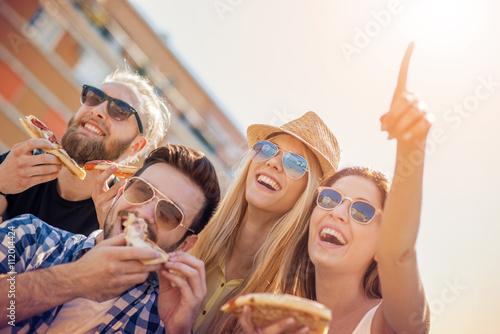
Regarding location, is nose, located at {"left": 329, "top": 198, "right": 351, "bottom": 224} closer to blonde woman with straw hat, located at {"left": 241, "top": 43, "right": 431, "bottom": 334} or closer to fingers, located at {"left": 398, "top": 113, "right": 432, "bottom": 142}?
blonde woman with straw hat, located at {"left": 241, "top": 43, "right": 431, "bottom": 334}

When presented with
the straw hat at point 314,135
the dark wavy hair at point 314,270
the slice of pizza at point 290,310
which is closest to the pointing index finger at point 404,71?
the slice of pizza at point 290,310

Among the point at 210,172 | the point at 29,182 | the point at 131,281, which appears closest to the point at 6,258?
the point at 131,281

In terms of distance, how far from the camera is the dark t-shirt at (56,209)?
14.1ft

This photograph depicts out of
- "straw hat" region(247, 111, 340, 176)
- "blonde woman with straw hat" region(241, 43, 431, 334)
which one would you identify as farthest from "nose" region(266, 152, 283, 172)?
"blonde woman with straw hat" region(241, 43, 431, 334)

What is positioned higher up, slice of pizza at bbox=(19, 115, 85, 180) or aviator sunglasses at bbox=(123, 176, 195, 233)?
slice of pizza at bbox=(19, 115, 85, 180)

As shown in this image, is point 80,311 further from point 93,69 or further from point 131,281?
point 93,69

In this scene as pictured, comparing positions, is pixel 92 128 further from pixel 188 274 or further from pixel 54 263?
pixel 188 274

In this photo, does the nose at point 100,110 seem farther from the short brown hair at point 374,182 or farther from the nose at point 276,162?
the short brown hair at point 374,182

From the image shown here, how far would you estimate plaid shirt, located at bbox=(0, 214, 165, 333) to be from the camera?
2578mm

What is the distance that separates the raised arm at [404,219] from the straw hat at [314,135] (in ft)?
6.80

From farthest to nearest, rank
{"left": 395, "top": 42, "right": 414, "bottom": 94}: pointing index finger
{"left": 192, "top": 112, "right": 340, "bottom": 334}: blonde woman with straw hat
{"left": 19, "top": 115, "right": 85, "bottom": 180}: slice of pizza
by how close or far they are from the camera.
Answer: {"left": 19, "top": 115, "right": 85, "bottom": 180}: slice of pizza, {"left": 192, "top": 112, "right": 340, "bottom": 334}: blonde woman with straw hat, {"left": 395, "top": 42, "right": 414, "bottom": 94}: pointing index finger

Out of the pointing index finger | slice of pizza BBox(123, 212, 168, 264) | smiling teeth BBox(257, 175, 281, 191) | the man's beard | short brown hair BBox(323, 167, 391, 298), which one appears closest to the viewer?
the pointing index finger

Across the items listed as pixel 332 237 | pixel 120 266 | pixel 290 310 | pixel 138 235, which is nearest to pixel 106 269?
pixel 120 266

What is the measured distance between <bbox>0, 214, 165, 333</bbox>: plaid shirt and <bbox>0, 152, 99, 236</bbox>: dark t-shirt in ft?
4.69
